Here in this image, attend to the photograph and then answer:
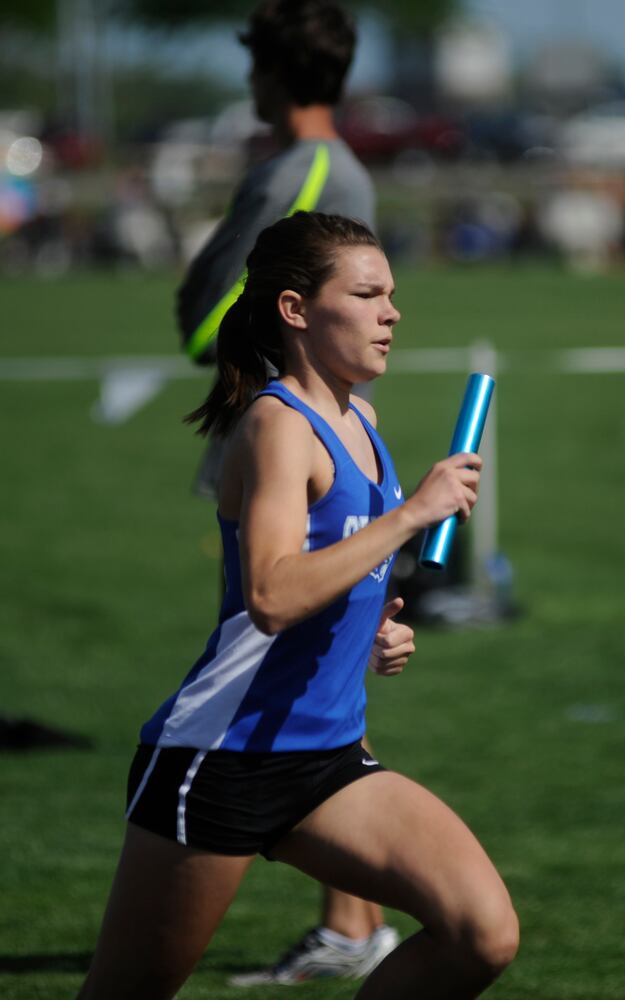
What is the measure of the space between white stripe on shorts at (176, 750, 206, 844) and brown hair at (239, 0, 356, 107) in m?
2.21

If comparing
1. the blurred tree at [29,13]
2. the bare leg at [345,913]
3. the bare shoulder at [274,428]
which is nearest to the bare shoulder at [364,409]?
the bare shoulder at [274,428]

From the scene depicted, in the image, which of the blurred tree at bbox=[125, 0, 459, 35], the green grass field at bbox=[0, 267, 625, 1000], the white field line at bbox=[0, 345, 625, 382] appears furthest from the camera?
the blurred tree at bbox=[125, 0, 459, 35]

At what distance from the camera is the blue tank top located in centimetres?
313

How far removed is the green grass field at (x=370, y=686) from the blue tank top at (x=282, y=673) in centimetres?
150

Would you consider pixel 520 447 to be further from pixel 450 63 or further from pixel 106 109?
pixel 450 63

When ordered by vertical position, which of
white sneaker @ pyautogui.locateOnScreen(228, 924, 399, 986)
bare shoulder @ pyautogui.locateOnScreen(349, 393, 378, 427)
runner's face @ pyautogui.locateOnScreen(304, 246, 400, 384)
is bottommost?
white sneaker @ pyautogui.locateOnScreen(228, 924, 399, 986)

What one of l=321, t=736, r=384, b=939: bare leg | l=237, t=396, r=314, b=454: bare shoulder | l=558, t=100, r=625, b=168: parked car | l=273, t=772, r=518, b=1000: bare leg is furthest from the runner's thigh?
l=558, t=100, r=625, b=168: parked car

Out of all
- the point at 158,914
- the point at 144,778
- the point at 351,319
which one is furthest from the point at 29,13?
the point at 158,914

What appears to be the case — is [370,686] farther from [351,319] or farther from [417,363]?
[417,363]

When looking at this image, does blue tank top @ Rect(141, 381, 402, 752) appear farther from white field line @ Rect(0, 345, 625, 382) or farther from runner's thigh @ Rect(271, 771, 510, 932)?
white field line @ Rect(0, 345, 625, 382)

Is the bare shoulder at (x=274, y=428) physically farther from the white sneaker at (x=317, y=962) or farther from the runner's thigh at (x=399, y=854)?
the white sneaker at (x=317, y=962)

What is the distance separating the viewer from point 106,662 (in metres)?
8.25

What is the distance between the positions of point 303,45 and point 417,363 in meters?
14.2

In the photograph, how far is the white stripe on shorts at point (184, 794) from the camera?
311 cm
